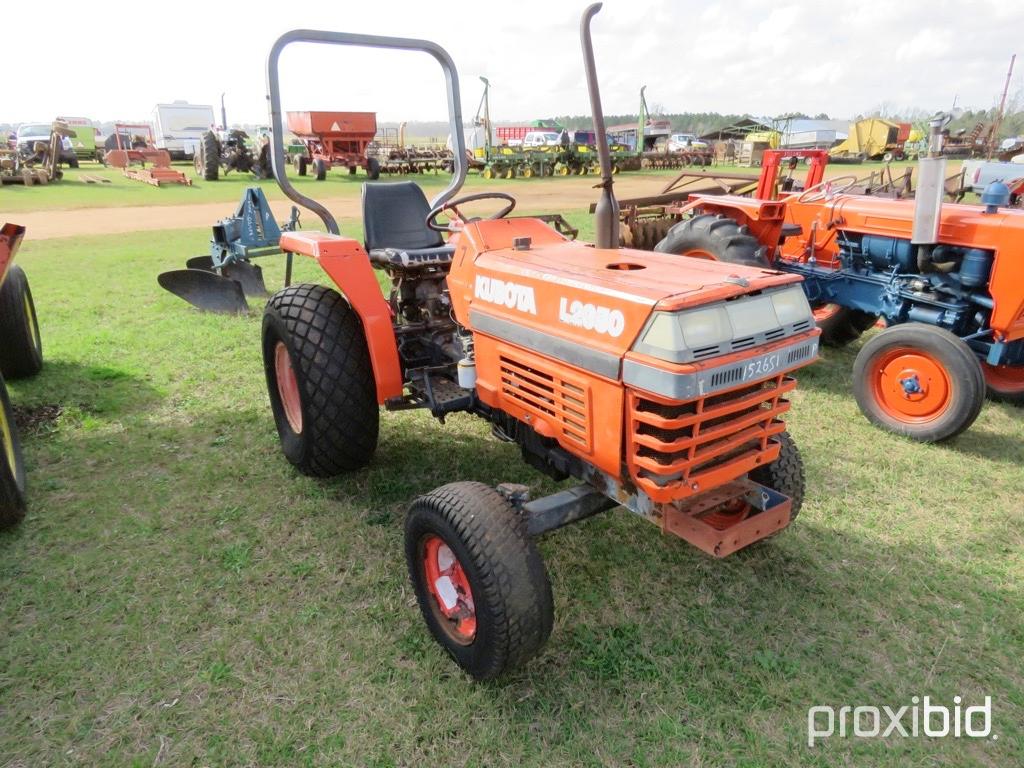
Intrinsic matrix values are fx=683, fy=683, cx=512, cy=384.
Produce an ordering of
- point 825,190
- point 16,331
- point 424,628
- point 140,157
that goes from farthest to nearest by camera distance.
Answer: point 140,157 < point 825,190 < point 16,331 < point 424,628

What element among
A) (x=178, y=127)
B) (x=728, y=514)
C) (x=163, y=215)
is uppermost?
(x=178, y=127)

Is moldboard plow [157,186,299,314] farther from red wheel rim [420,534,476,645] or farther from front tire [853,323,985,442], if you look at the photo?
front tire [853,323,985,442]

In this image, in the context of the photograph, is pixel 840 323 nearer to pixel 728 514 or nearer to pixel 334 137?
pixel 728 514

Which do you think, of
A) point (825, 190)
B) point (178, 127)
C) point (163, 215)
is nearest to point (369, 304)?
point (825, 190)

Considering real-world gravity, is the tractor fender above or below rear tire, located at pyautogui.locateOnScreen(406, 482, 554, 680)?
above

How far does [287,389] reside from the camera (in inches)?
143

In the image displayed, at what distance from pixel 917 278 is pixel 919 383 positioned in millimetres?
838

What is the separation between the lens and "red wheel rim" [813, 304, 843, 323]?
18.2 ft

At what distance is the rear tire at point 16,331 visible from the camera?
4.30m

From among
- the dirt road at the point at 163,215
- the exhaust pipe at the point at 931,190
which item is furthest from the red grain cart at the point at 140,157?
the exhaust pipe at the point at 931,190

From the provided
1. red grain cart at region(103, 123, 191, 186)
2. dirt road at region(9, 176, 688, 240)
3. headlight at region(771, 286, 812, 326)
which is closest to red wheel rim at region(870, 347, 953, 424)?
headlight at region(771, 286, 812, 326)

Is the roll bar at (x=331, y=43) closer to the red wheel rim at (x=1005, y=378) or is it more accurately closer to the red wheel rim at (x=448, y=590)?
the red wheel rim at (x=448, y=590)

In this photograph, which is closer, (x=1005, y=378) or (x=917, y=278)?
(x=917, y=278)

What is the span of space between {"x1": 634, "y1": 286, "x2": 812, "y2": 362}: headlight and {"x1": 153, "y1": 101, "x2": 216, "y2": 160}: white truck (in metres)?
33.0
